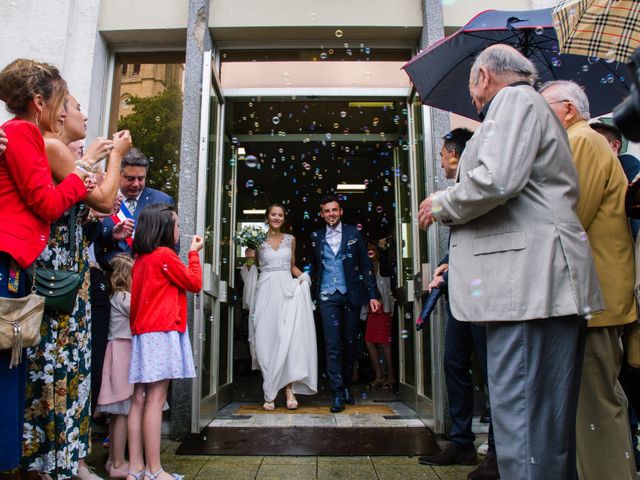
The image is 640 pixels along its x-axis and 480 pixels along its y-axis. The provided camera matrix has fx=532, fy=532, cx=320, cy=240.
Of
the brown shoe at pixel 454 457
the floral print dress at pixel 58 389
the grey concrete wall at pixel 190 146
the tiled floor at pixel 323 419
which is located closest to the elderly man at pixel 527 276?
the brown shoe at pixel 454 457

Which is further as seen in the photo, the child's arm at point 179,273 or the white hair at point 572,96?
the child's arm at point 179,273

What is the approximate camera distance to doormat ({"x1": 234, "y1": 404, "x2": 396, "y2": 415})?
557 centimetres

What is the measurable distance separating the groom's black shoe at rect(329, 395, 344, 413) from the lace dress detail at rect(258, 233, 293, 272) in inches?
65.5

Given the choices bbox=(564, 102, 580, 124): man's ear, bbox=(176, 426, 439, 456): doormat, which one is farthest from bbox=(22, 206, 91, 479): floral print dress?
bbox=(564, 102, 580, 124): man's ear

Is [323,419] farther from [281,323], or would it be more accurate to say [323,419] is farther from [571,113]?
[571,113]

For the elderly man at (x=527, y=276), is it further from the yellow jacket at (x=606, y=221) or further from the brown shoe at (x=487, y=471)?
the brown shoe at (x=487, y=471)

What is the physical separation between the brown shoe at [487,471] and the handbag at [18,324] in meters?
2.69

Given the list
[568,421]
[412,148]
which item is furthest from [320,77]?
[568,421]

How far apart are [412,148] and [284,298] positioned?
7.51ft

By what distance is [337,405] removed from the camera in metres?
5.66

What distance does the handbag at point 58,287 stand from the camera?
2.61 m

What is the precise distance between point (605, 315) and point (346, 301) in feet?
12.4

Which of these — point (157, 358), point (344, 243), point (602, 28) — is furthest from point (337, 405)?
point (602, 28)

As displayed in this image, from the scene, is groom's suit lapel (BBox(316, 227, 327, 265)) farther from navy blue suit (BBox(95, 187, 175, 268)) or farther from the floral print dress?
the floral print dress
